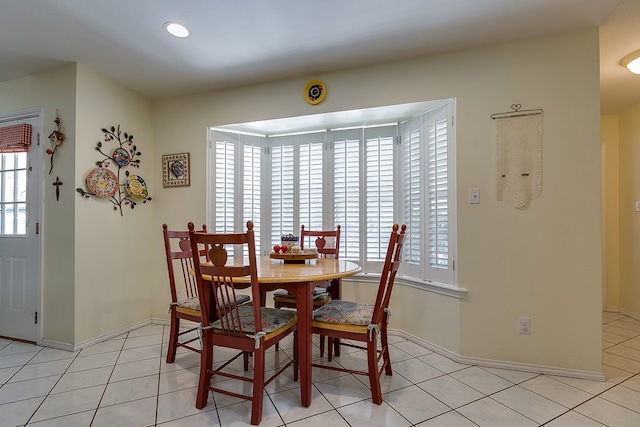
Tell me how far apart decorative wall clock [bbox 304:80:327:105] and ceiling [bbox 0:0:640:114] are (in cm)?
12

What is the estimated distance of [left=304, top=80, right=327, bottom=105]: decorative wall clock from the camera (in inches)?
114

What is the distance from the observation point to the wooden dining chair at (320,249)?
2.58 m

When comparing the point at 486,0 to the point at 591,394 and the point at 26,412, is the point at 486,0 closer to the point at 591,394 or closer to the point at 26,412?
the point at 591,394

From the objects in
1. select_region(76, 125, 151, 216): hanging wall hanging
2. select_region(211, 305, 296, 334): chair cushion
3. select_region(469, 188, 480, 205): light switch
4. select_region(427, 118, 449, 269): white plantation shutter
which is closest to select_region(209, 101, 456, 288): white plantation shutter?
select_region(427, 118, 449, 269): white plantation shutter

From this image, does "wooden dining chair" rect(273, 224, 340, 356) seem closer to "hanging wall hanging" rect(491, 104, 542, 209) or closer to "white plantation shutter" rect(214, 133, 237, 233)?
"white plantation shutter" rect(214, 133, 237, 233)

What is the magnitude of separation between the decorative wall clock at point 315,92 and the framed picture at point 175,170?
1.45m

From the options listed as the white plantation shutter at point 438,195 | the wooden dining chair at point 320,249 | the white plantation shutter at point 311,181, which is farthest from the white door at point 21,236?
the white plantation shutter at point 438,195

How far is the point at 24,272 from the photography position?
113 inches

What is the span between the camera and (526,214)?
2299 mm

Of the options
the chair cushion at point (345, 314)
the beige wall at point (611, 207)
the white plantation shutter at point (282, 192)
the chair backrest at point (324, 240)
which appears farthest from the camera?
the beige wall at point (611, 207)

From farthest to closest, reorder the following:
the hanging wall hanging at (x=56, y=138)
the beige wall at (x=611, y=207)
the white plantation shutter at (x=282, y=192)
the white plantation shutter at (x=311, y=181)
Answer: the beige wall at (x=611, y=207)
the white plantation shutter at (x=282, y=192)
the white plantation shutter at (x=311, y=181)
the hanging wall hanging at (x=56, y=138)

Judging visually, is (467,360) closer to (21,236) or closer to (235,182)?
(235,182)

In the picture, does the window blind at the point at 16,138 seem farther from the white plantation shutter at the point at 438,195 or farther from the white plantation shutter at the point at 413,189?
the white plantation shutter at the point at 438,195

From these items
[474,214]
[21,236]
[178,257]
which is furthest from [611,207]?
[21,236]
